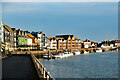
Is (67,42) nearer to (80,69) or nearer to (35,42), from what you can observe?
(35,42)

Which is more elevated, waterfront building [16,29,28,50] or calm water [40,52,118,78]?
waterfront building [16,29,28,50]

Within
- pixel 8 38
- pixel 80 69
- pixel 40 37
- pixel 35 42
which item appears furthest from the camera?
pixel 40 37

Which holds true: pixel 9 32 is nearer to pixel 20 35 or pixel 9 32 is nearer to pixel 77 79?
pixel 20 35

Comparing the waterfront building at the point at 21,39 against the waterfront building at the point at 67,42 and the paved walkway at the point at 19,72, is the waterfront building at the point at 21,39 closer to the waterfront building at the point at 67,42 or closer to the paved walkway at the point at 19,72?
the waterfront building at the point at 67,42

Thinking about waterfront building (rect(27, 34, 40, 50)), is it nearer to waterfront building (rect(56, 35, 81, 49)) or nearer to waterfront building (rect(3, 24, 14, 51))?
waterfront building (rect(3, 24, 14, 51))

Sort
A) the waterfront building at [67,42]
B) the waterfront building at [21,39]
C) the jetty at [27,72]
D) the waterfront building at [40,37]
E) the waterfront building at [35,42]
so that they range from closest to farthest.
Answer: the jetty at [27,72] < the waterfront building at [21,39] < the waterfront building at [35,42] < the waterfront building at [40,37] < the waterfront building at [67,42]

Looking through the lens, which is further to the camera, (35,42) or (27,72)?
(35,42)

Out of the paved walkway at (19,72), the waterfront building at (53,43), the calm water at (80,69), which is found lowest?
the calm water at (80,69)

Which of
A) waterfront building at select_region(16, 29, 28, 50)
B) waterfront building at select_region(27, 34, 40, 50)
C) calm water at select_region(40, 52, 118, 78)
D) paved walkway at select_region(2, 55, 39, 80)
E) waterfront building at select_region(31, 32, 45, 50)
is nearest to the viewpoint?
paved walkway at select_region(2, 55, 39, 80)

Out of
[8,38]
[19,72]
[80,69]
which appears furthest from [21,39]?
[19,72]

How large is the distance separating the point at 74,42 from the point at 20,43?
77.1 metres

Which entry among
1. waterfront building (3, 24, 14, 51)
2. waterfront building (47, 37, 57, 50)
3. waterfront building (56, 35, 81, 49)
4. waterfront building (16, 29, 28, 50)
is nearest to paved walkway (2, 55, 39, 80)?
waterfront building (3, 24, 14, 51)

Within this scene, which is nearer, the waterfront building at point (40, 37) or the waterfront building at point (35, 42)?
the waterfront building at point (35, 42)

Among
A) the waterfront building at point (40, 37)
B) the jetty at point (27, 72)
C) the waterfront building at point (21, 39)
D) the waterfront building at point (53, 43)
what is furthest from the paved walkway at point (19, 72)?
A: the waterfront building at point (53, 43)
